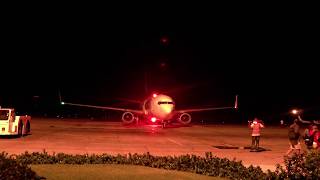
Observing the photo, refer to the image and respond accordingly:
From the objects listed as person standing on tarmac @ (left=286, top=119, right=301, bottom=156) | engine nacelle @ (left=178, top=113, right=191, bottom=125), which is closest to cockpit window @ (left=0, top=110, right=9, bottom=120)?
person standing on tarmac @ (left=286, top=119, right=301, bottom=156)

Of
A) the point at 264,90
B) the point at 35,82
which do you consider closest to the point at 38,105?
the point at 35,82

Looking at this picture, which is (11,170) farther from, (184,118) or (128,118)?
(184,118)

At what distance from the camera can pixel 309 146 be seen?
25141 mm

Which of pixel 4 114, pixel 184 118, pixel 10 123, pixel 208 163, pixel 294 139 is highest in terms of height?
pixel 184 118

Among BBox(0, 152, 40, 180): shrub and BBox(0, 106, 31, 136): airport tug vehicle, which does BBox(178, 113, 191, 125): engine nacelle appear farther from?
BBox(0, 152, 40, 180): shrub

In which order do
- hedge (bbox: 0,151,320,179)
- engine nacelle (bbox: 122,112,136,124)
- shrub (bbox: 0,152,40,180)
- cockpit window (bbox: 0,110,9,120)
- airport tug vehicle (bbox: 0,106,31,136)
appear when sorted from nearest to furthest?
1. shrub (bbox: 0,152,40,180)
2. hedge (bbox: 0,151,320,179)
3. airport tug vehicle (bbox: 0,106,31,136)
4. cockpit window (bbox: 0,110,9,120)
5. engine nacelle (bbox: 122,112,136,124)

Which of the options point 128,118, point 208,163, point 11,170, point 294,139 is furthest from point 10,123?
point 128,118

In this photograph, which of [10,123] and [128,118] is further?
[128,118]

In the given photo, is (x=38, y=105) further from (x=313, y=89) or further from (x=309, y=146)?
(x=309, y=146)

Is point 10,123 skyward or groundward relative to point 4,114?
groundward

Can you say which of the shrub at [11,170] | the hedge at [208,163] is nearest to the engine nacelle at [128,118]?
the hedge at [208,163]

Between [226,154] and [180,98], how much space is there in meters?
81.6

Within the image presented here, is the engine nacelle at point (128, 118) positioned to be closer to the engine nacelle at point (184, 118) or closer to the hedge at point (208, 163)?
the engine nacelle at point (184, 118)

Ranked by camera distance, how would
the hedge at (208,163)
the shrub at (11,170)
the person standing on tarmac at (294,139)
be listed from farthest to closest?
the person standing on tarmac at (294,139)
the hedge at (208,163)
the shrub at (11,170)
